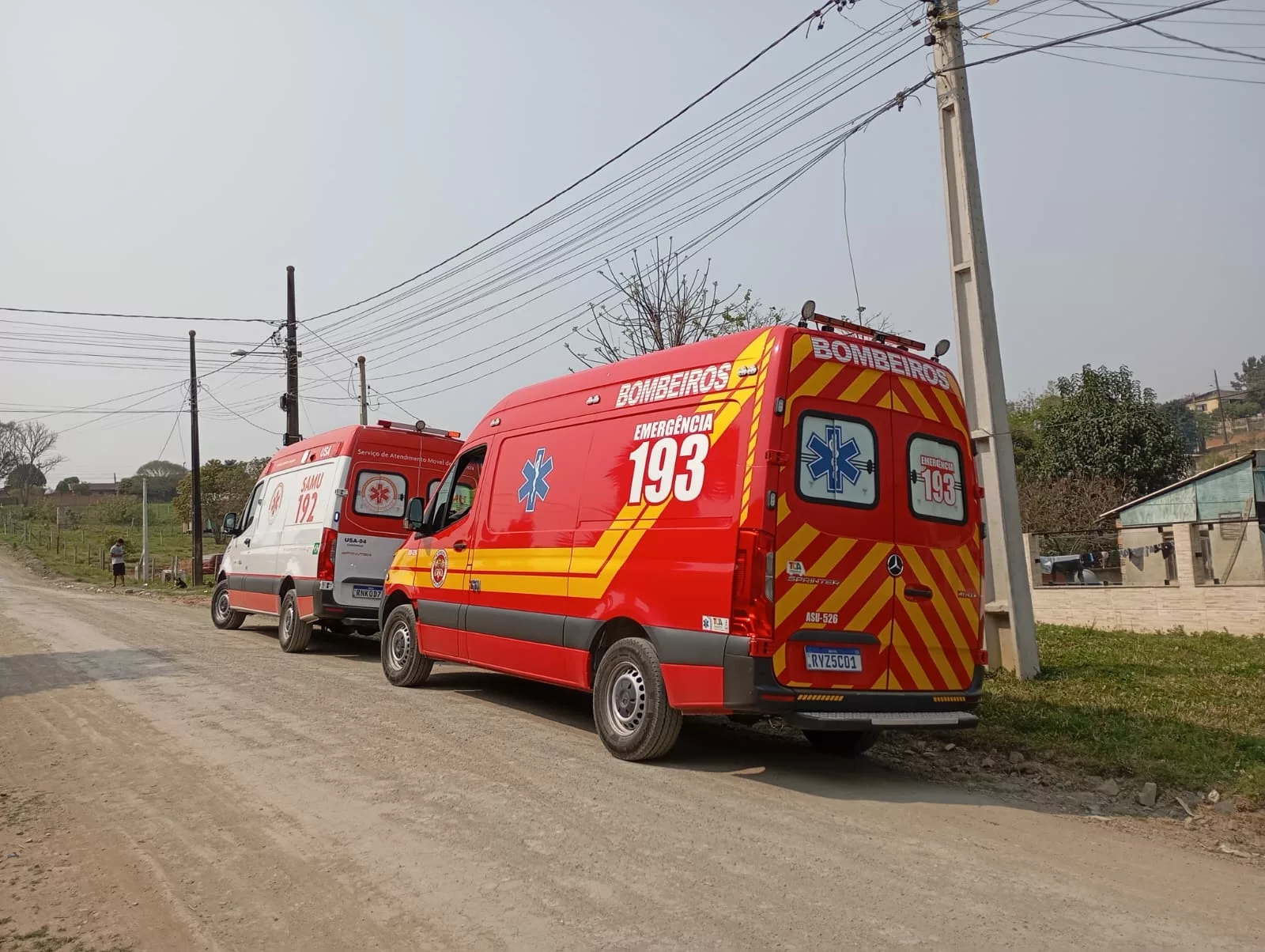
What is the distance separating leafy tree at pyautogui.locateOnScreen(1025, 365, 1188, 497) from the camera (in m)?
31.5

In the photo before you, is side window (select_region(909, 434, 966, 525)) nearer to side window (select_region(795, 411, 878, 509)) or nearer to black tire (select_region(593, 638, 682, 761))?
side window (select_region(795, 411, 878, 509))

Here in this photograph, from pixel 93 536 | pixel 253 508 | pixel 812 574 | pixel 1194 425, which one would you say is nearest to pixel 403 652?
pixel 812 574

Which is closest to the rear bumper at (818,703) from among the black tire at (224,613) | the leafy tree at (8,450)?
the black tire at (224,613)

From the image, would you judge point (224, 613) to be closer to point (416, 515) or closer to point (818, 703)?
point (416, 515)

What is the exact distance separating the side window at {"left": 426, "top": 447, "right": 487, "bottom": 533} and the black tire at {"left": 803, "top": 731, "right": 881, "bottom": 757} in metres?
3.71

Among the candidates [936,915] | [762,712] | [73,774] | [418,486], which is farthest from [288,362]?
[936,915]

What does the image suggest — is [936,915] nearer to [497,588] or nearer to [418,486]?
[497,588]

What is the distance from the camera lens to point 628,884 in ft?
13.1

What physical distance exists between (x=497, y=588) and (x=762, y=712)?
3.09m

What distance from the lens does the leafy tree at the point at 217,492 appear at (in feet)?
147

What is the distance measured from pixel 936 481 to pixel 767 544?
1.54 m

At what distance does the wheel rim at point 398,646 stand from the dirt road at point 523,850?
180cm

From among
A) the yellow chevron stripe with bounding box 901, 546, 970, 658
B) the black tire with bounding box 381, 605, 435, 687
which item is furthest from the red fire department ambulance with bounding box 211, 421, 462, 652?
the yellow chevron stripe with bounding box 901, 546, 970, 658

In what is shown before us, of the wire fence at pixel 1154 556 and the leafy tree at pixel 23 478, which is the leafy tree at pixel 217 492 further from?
the leafy tree at pixel 23 478
